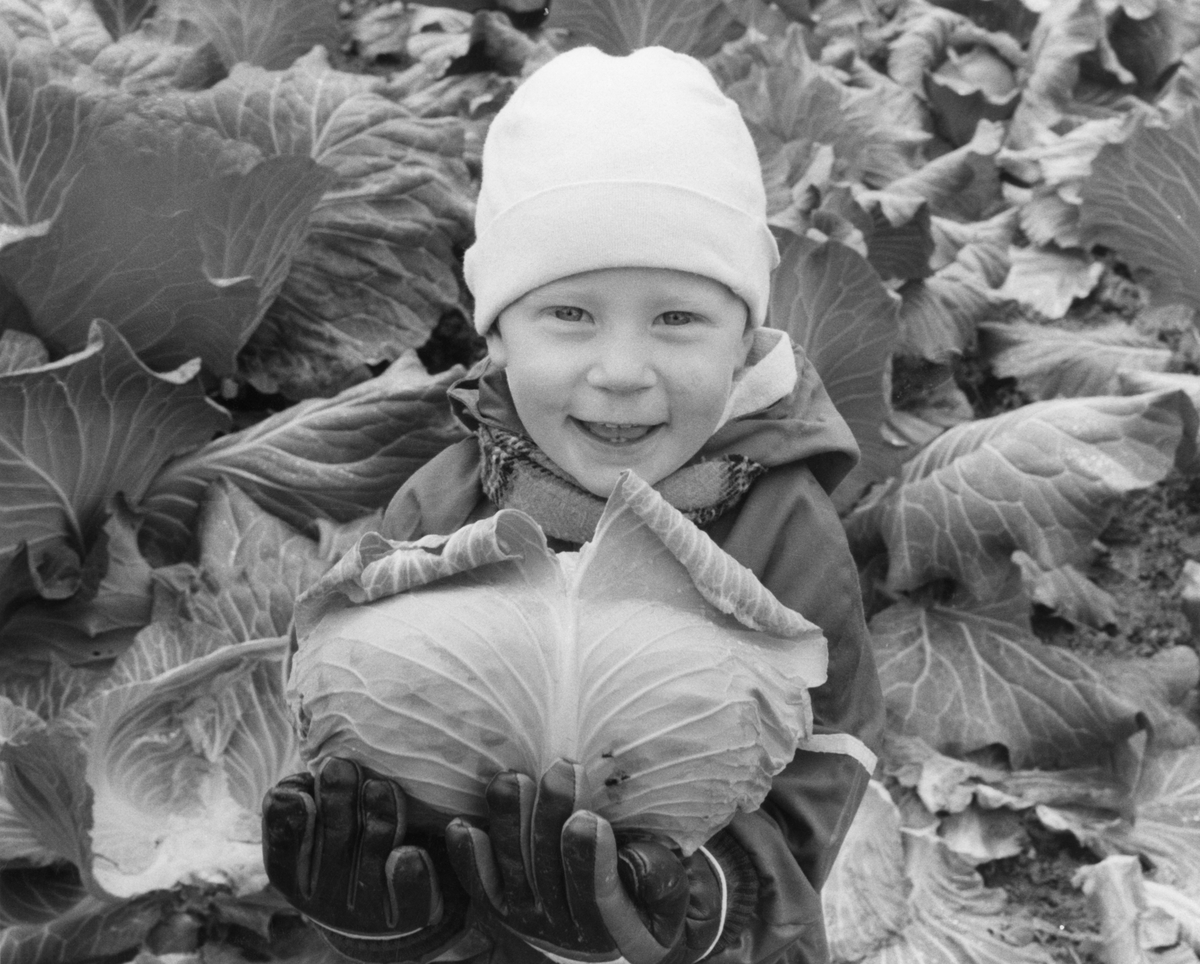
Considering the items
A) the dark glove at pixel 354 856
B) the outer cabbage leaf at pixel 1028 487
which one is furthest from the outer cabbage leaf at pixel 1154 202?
the dark glove at pixel 354 856

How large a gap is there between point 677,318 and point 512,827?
1.82 ft

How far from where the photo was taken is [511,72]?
391 cm

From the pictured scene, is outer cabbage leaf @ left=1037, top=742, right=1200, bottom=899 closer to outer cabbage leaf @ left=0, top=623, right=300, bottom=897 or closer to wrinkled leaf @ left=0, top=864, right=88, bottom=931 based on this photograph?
outer cabbage leaf @ left=0, top=623, right=300, bottom=897

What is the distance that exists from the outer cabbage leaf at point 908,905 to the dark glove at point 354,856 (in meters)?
1.16

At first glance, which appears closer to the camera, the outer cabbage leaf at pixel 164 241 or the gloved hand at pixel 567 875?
the gloved hand at pixel 567 875

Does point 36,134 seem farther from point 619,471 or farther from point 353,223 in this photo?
point 619,471

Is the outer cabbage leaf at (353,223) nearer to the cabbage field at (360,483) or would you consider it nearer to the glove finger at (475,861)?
the cabbage field at (360,483)

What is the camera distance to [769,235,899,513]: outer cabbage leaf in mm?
2758

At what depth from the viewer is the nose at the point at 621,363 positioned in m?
1.56

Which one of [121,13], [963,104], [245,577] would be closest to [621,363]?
[245,577]

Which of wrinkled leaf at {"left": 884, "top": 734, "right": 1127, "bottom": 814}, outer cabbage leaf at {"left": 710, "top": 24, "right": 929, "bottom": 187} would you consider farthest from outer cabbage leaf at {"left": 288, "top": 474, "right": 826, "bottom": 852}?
outer cabbage leaf at {"left": 710, "top": 24, "right": 929, "bottom": 187}

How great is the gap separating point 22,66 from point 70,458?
705 millimetres

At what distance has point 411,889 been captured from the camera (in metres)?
1.50

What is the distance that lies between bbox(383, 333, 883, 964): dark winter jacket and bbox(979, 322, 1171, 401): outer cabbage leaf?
1.68 m
